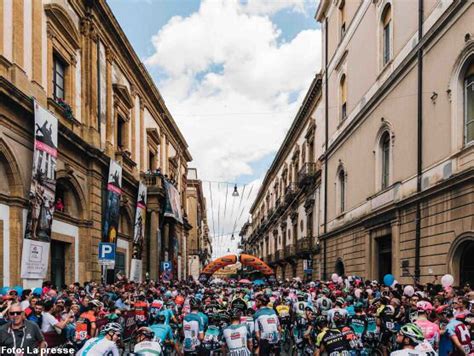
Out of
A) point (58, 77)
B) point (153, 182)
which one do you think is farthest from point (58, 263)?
point (153, 182)

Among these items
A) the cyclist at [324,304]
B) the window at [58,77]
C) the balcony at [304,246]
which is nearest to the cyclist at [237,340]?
Answer: the cyclist at [324,304]

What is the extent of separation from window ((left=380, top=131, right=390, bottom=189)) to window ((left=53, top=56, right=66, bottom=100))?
→ 14267 millimetres

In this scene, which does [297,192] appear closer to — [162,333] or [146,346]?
[162,333]

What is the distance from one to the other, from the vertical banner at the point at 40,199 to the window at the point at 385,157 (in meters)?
14.0

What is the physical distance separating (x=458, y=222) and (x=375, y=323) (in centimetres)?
482

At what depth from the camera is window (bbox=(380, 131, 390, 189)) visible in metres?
21.8

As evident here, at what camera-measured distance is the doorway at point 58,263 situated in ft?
63.4

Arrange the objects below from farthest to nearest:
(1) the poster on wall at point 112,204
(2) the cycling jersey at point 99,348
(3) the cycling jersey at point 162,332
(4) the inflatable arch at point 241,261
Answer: (4) the inflatable arch at point 241,261
(1) the poster on wall at point 112,204
(3) the cycling jersey at point 162,332
(2) the cycling jersey at point 99,348

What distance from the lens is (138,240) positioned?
94.5 feet

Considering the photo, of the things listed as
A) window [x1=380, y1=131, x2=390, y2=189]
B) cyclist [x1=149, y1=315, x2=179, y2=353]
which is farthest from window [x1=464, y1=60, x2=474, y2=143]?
cyclist [x1=149, y1=315, x2=179, y2=353]

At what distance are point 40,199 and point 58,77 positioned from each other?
6.68 meters

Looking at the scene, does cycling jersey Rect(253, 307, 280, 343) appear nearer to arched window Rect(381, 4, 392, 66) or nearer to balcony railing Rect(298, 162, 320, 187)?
arched window Rect(381, 4, 392, 66)

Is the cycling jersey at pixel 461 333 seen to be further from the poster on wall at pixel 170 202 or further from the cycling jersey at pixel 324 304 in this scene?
the poster on wall at pixel 170 202

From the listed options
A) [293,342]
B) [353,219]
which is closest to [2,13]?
[293,342]
